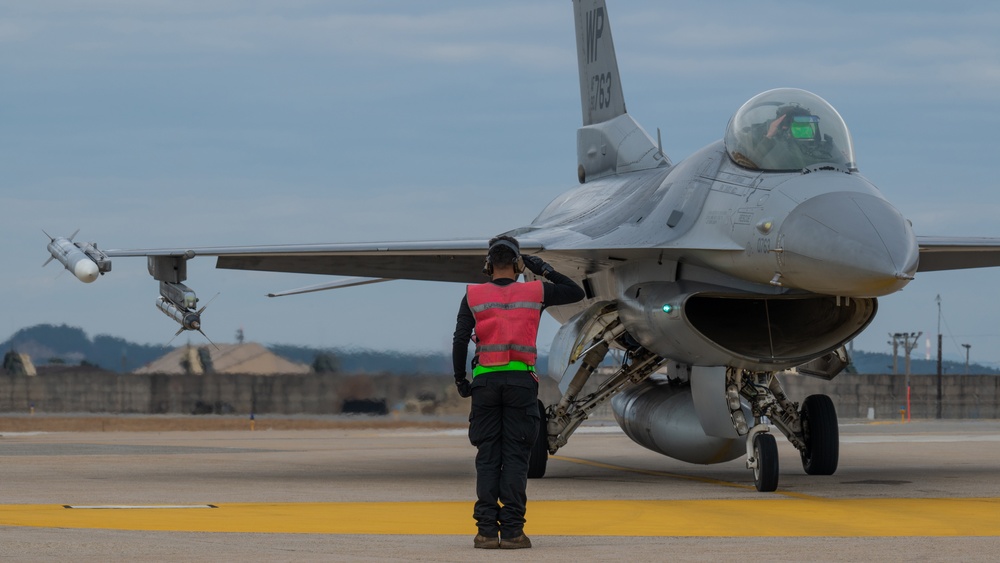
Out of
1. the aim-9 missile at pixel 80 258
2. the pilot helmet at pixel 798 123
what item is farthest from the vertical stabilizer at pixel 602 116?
the aim-9 missile at pixel 80 258

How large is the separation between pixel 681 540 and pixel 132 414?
25489mm

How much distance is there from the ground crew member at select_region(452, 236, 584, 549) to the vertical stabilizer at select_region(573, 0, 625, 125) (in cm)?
987

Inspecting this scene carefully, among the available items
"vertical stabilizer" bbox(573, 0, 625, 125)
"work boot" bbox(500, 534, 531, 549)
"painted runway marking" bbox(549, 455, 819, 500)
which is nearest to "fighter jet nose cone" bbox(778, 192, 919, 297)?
"painted runway marking" bbox(549, 455, 819, 500)

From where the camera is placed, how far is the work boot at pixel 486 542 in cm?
696

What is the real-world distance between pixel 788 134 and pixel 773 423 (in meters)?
2.97

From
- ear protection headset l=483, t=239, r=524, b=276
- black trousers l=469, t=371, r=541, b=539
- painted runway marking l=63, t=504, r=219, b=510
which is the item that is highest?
ear protection headset l=483, t=239, r=524, b=276

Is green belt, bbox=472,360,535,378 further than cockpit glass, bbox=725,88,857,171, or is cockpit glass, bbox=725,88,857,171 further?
cockpit glass, bbox=725,88,857,171

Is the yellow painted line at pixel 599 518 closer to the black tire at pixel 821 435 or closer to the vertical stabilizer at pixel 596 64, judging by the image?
the black tire at pixel 821 435

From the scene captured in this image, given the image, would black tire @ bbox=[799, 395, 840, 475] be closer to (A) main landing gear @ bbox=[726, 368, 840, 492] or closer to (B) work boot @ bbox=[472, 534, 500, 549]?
(A) main landing gear @ bbox=[726, 368, 840, 492]

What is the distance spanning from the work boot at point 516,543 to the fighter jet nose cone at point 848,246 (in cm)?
383

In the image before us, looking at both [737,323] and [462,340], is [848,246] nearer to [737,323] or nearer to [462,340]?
[737,323]

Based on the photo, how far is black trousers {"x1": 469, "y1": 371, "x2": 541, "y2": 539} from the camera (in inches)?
289

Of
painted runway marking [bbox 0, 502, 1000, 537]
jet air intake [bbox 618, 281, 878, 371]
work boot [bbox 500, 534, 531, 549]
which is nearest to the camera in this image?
work boot [bbox 500, 534, 531, 549]

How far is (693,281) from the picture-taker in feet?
37.9
